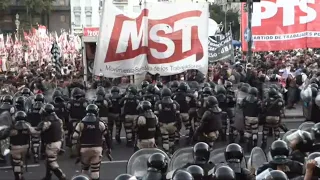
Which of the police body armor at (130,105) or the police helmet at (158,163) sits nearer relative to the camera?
the police helmet at (158,163)

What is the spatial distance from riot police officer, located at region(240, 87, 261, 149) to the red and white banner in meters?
5.46

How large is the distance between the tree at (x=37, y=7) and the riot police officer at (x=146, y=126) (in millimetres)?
55621

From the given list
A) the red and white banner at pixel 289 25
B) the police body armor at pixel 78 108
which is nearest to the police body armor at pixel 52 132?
the police body armor at pixel 78 108

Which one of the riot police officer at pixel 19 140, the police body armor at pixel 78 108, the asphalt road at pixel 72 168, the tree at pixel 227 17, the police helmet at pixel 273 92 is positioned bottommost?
the asphalt road at pixel 72 168

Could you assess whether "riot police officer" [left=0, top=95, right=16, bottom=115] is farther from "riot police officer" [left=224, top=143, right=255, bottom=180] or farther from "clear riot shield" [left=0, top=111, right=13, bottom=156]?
"riot police officer" [left=224, top=143, right=255, bottom=180]

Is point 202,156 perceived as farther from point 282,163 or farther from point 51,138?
point 51,138

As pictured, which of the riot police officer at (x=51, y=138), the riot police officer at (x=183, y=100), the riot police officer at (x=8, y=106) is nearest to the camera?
the riot police officer at (x=51, y=138)

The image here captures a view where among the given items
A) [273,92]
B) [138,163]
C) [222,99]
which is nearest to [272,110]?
[273,92]

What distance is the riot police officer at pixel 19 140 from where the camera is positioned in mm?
10062

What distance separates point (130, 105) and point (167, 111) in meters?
1.56

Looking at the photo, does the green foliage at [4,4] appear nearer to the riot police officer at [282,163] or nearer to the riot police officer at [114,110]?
the riot police officer at [114,110]

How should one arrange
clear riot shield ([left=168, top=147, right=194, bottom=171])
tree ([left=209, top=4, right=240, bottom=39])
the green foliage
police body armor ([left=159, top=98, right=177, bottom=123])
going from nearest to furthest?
1. clear riot shield ([left=168, top=147, right=194, bottom=171])
2. police body armor ([left=159, top=98, right=177, bottom=123])
3. the green foliage
4. tree ([left=209, top=4, right=240, bottom=39])

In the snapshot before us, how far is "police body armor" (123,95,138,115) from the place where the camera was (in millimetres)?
12828

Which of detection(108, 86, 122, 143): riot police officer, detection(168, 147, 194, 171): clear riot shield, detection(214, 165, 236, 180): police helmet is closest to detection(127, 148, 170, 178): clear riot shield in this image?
detection(168, 147, 194, 171): clear riot shield
